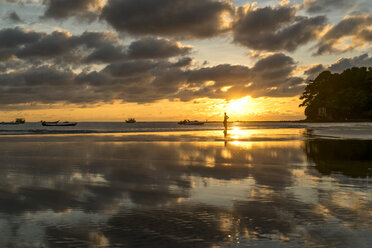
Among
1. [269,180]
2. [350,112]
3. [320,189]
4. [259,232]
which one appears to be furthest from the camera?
[350,112]

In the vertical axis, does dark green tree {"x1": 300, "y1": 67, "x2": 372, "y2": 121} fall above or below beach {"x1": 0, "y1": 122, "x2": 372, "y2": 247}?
above

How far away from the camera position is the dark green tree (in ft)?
491

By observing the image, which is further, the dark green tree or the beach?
the dark green tree

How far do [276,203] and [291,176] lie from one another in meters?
5.86

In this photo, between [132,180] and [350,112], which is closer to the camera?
[132,180]

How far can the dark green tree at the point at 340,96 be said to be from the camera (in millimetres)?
149625

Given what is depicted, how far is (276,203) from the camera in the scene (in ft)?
35.8

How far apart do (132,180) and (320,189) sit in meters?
7.93

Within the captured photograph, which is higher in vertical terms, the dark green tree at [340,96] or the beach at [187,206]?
the dark green tree at [340,96]

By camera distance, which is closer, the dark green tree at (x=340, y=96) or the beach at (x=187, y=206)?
the beach at (x=187, y=206)

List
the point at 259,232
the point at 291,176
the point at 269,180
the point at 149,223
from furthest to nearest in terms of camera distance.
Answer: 1. the point at 291,176
2. the point at 269,180
3. the point at 149,223
4. the point at 259,232

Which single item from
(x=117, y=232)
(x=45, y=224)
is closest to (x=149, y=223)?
(x=117, y=232)

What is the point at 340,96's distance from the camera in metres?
154

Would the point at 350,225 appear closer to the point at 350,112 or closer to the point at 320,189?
the point at 320,189
